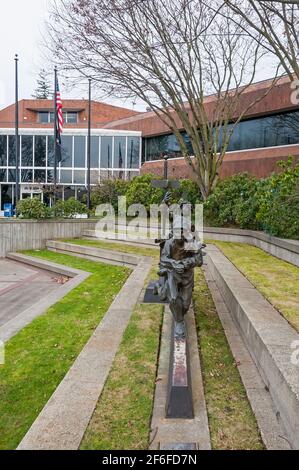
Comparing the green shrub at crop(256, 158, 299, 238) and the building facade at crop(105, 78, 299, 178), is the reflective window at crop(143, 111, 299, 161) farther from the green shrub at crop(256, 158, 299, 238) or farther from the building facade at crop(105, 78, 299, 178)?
the green shrub at crop(256, 158, 299, 238)

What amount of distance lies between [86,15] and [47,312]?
34.6 feet

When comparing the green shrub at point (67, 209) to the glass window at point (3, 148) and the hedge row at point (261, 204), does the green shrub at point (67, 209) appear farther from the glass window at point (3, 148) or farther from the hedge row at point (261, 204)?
the glass window at point (3, 148)

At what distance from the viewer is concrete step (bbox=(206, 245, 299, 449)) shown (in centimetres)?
322

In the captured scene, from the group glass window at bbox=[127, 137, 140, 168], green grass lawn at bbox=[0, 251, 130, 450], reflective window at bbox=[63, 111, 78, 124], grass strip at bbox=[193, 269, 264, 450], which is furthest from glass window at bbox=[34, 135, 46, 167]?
grass strip at bbox=[193, 269, 264, 450]

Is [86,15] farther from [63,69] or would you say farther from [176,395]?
[176,395]

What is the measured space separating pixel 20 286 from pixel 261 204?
7867 mm

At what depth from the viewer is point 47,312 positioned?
24.9 feet

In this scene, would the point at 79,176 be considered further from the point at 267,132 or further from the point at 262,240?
the point at 262,240

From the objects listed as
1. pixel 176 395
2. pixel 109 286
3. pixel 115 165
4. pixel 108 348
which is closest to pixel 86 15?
pixel 109 286

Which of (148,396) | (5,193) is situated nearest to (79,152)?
(5,193)

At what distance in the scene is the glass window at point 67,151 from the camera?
32.8 metres

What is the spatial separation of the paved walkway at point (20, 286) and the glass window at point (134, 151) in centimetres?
1802

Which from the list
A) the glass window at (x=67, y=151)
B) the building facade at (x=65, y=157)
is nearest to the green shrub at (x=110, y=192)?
the building facade at (x=65, y=157)

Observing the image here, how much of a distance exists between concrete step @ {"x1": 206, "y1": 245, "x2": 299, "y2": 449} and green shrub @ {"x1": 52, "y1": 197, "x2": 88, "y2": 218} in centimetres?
1257
